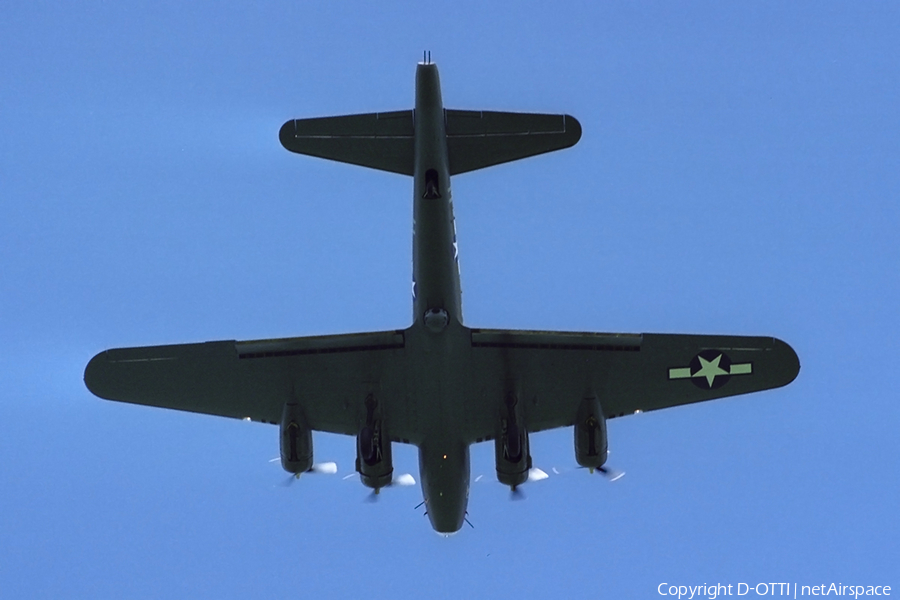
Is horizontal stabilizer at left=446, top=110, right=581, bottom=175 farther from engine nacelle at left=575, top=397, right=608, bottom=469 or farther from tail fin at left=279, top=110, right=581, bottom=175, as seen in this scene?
engine nacelle at left=575, top=397, right=608, bottom=469

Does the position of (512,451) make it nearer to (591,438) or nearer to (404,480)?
(591,438)

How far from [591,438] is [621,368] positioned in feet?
8.34

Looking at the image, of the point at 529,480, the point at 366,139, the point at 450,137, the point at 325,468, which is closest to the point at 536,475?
the point at 529,480

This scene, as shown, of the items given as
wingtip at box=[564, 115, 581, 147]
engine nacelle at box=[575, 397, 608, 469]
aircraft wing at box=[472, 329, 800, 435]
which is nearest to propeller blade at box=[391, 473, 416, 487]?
aircraft wing at box=[472, 329, 800, 435]

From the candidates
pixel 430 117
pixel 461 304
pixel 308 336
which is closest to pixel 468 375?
pixel 461 304

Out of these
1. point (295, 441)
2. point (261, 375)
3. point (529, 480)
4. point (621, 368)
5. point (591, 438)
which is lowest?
point (529, 480)

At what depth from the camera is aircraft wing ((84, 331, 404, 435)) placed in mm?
42531

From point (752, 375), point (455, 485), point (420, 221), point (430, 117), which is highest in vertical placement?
point (430, 117)

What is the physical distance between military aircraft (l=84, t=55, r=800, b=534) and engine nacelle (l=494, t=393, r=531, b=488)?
4cm

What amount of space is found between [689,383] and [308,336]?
12.0m

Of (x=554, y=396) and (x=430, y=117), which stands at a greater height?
(x=430, y=117)

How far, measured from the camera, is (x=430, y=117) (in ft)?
141

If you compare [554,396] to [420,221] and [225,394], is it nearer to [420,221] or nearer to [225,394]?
[420,221]

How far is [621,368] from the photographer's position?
43.5m
